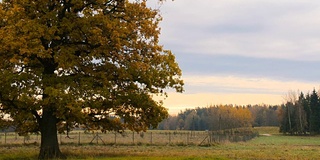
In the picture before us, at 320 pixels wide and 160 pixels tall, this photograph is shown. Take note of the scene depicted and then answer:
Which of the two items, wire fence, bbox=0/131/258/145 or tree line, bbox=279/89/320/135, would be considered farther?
tree line, bbox=279/89/320/135

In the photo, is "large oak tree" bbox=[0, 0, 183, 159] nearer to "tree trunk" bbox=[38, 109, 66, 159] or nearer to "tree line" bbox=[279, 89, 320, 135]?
"tree trunk" bbox=[38, 109, 66, 159]

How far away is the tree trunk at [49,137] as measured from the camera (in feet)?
67.1

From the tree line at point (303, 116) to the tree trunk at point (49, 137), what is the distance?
10452 centimetres

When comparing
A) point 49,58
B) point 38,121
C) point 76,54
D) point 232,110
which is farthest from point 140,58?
point 232,110

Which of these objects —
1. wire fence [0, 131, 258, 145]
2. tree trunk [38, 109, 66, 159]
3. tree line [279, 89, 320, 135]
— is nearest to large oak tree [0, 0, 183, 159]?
tree trunk [38, 109, 66, 159]

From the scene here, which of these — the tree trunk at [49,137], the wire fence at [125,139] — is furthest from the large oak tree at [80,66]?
the wire fence at [125,139]

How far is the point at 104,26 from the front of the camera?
19.9 meters

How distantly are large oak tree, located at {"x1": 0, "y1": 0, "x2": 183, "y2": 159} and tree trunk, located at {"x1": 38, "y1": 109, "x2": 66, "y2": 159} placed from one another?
0.16 ft

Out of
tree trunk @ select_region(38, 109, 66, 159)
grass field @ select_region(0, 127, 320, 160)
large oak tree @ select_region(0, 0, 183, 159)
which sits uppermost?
large oak tree @ select_region(0, 0, 183, 159)

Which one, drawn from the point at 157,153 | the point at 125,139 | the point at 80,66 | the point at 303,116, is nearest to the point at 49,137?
the point at 80,66

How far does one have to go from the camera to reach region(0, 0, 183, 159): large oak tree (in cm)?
1869

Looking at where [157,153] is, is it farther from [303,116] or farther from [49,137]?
[303,116]

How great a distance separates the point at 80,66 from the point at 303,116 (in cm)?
11059

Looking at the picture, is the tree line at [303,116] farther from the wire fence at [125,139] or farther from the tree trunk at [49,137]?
the tree trunk at [49,137]
